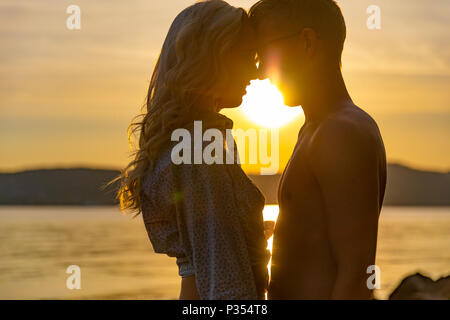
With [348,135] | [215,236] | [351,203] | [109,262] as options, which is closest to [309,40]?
[348,135]

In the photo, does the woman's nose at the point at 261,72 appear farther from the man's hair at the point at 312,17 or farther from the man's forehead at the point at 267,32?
the man's hair at the point at 312,17

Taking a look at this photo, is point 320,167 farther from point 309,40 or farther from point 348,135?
point 309,40

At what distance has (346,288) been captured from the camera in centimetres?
306

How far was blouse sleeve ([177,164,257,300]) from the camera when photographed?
3031 mm

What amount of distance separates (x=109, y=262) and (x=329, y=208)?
173 ft

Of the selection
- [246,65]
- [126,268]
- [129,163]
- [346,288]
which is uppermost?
[246,65]

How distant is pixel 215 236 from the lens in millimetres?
3035

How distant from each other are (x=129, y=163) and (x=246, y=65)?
873 millimetres

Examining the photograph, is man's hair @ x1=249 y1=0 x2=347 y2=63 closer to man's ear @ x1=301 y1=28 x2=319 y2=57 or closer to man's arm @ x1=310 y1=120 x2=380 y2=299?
man's ear @ x1=301 y1=28 x2=319 y2=57

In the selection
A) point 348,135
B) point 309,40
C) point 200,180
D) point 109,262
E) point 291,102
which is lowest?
point 109,262
